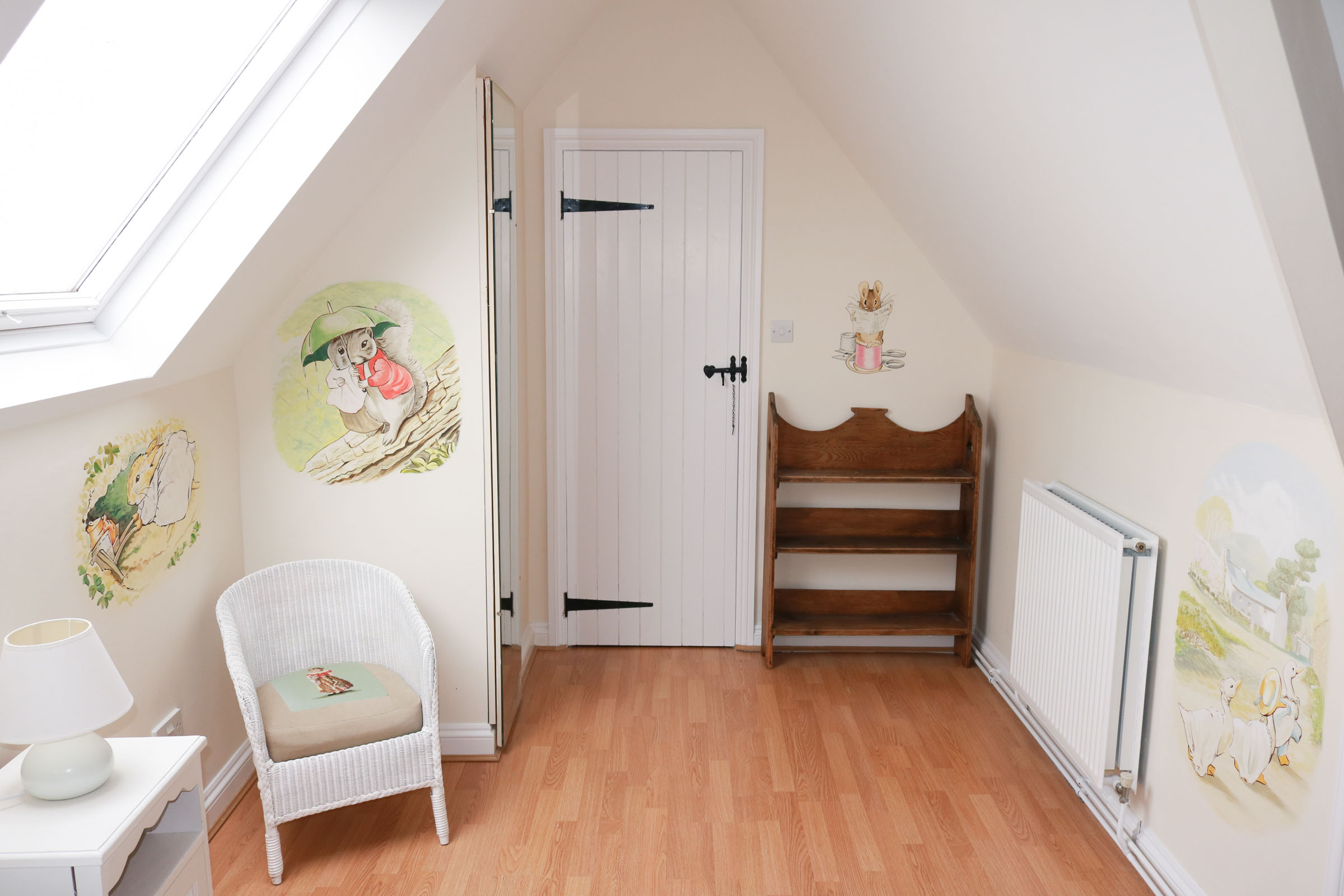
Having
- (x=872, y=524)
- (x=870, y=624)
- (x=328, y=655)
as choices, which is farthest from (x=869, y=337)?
(x=328, y=655)

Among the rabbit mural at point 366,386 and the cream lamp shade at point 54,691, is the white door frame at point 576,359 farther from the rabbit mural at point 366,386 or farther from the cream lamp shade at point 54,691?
the cream lamp shade at point 54,691

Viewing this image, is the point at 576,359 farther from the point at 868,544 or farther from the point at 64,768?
the point at 64,768

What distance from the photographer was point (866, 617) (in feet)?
12.6

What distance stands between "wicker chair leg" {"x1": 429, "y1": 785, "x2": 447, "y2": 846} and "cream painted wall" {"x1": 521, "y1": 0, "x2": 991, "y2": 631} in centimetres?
137

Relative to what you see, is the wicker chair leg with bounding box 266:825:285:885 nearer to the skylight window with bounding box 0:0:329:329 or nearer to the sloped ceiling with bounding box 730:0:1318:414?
the skylight window with bounding box 0:0:329:329

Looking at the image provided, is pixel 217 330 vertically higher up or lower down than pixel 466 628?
higher up

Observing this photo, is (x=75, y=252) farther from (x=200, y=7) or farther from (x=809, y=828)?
(x=809, y=828)

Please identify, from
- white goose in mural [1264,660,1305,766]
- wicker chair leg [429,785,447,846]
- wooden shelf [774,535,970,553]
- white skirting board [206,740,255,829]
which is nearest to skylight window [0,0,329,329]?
white skirting board [206,740,255,829]

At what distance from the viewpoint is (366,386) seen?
2.80 meters

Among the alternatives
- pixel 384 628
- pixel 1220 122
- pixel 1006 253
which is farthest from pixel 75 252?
pixel 1006 253

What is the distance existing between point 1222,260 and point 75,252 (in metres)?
2.36

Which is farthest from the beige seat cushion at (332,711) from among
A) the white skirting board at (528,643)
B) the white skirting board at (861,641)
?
the white skirting board at (861,641)

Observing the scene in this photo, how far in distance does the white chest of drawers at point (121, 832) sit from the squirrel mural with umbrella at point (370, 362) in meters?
1.16

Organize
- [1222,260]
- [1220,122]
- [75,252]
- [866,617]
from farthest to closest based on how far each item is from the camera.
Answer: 1. [866,617]
2. [75,252]
3. [1222,260]
4. [1220,122]
